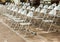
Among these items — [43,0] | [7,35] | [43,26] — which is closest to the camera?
[7,35]

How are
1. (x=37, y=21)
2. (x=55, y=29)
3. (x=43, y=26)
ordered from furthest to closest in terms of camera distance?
(x=37, y=21) < (x=43, y=26) < (x=55, y=29)

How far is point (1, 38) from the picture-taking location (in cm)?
635

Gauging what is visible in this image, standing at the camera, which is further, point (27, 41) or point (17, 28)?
point (17, 28)

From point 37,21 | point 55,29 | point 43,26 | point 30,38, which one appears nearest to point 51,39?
point 30,38

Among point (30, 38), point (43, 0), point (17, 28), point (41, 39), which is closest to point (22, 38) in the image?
point (30, 38)

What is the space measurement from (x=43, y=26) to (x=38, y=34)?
137 centimetres

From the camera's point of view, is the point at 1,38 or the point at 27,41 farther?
the point at 1,38

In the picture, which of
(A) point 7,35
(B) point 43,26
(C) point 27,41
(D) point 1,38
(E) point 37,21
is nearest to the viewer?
(C) point 27,41

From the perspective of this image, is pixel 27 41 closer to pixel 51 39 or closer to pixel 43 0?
pixel 51 39

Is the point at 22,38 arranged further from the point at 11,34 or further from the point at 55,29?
the point at 55,29

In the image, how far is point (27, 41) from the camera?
19.5ft

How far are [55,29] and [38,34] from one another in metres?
1.00

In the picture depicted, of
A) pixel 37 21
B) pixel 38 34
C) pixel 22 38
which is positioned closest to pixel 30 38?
pixel 22 38

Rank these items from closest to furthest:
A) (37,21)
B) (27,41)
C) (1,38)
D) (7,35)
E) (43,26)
Answer: (27,41)
(1,38)
(7,35)
(43,26)
(37,21)
